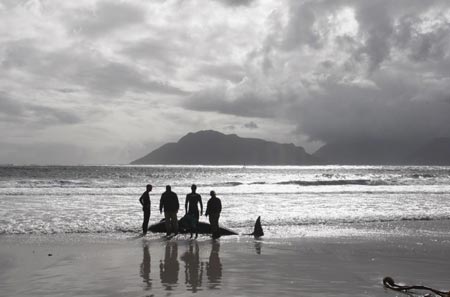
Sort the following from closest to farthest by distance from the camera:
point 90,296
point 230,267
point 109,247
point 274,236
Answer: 1. point 90,296
2. point 230,267
3. point 109,247
4. point 274,236

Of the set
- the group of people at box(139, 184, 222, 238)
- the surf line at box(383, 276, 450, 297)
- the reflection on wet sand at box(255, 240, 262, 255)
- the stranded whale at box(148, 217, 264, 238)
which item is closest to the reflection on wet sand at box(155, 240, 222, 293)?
the reflection on wet sand at box(255, 240, 262, 255)

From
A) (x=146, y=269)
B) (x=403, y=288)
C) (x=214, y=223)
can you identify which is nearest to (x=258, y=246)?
(x=214, y=223)

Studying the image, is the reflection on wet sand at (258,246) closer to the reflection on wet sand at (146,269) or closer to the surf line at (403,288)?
the reflection on wet sand at (146,269)

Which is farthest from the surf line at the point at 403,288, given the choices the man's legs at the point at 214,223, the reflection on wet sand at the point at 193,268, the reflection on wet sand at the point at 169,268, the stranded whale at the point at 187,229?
the man's legs at the point at 214,223

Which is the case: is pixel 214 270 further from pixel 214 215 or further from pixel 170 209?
pixel 170 209

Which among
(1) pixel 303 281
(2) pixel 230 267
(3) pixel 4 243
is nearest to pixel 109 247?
(3) pixel 4 243

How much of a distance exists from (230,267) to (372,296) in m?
3.57

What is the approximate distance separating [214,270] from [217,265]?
1.94ft

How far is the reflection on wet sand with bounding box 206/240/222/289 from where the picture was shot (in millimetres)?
9430

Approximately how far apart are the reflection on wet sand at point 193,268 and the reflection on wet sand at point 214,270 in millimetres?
192

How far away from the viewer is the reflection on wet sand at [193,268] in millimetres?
9345

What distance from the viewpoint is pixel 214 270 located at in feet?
35.1

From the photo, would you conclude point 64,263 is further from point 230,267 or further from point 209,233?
point 209,233

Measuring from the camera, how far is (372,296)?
8.55 meters
